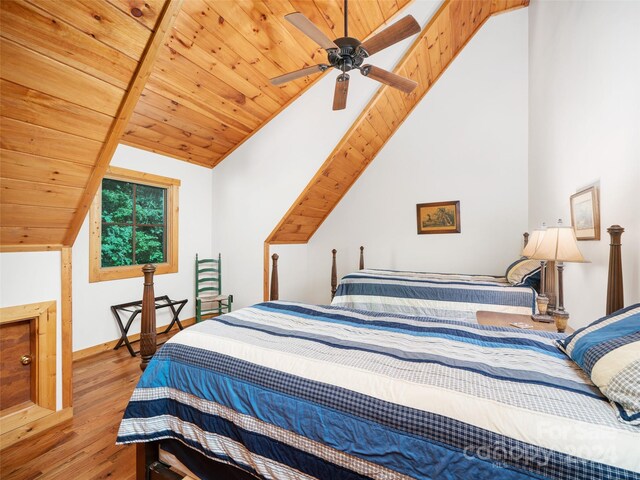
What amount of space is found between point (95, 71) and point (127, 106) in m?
0.21

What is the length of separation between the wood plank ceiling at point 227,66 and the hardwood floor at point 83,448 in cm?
253

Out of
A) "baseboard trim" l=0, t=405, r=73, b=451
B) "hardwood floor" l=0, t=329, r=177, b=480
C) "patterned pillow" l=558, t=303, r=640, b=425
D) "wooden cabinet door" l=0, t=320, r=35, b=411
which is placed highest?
"patterned pillow" l=558, t=303, r=640, b=425

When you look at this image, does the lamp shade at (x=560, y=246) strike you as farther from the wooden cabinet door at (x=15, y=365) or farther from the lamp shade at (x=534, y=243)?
the wooden cabinet door at (x=15, y=365)

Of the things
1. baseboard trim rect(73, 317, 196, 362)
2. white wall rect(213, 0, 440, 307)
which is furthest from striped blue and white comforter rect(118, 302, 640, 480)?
white wall rect(213, 0, 440, 307)

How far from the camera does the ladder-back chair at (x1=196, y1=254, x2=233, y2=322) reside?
4.02 m

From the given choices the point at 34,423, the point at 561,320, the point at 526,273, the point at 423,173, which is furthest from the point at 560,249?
the point at 34,423

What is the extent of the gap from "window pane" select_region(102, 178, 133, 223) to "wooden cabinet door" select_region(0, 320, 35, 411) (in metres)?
1.65

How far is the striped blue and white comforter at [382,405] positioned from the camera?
74 centimetres

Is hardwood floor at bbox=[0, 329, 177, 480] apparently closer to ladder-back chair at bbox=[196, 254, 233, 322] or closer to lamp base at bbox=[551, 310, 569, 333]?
ladder-back chair at bbox=[196, 254, 233, 322]

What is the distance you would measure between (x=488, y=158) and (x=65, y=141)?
165 inches

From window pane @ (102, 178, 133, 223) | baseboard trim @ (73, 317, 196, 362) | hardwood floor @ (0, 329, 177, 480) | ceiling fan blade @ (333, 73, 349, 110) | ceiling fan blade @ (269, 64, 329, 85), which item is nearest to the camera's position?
hardwood floor @ (0, 329, 177, 480)

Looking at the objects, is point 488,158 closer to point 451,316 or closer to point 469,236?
point 469,236

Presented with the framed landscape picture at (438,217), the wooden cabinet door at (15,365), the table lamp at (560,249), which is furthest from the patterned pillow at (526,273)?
the wooden cabinet door at (15,365)

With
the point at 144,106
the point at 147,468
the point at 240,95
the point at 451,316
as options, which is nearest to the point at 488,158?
the point at 451,316
